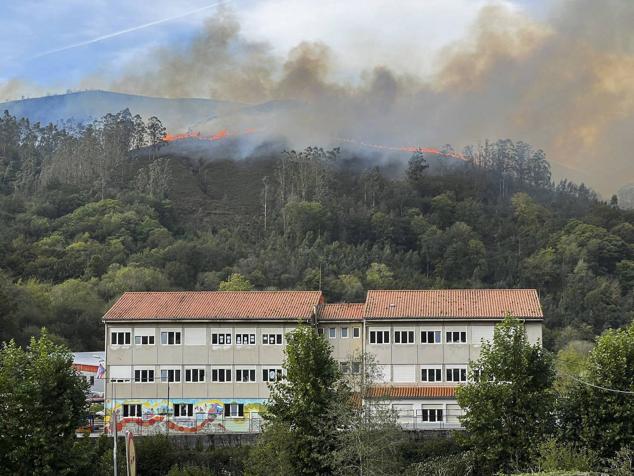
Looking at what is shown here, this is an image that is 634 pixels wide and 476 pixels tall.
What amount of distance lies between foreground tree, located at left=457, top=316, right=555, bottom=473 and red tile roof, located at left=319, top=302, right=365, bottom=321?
18230 mm

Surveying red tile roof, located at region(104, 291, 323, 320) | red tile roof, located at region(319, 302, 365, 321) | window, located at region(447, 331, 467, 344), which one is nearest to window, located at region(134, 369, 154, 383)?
red tile roof, located at region(104, 291, 323, 320)

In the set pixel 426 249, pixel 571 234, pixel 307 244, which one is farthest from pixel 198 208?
pixel 571 234

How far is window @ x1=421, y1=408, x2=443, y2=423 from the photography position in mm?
71562

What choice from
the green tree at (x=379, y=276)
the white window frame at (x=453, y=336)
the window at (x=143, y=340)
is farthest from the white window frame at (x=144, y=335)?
the green tree at (x=379, y=276)

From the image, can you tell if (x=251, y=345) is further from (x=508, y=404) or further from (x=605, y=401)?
(x=605, y=401)

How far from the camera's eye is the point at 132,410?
76.1m

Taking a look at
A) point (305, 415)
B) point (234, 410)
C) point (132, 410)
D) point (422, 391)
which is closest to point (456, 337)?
point (422, 391)

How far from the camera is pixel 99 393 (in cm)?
8594

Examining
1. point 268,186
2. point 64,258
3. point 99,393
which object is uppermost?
point 268,186

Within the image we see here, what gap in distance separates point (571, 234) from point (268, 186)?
48.9 meters

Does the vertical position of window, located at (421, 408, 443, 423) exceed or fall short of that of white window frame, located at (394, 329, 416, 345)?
it falls short

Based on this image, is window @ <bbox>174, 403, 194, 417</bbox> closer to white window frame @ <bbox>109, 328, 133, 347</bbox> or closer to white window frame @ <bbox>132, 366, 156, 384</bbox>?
white window frame @ <bbox>132, 366, 156, 384</bbox>

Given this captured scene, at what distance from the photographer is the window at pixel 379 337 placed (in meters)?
75.8

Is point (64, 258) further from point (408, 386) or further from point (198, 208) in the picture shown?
point (408, 386)
